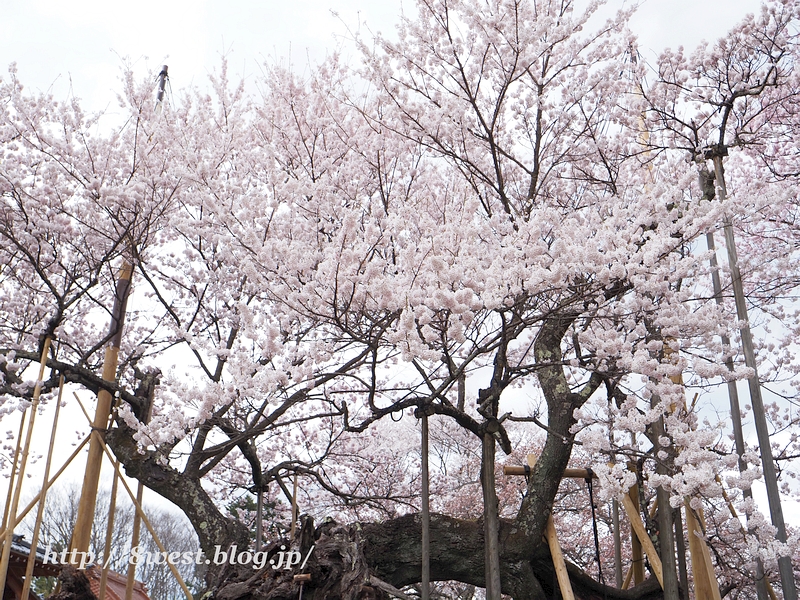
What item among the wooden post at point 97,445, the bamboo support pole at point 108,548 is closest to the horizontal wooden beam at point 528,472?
the bamboo support pole at point 108,548

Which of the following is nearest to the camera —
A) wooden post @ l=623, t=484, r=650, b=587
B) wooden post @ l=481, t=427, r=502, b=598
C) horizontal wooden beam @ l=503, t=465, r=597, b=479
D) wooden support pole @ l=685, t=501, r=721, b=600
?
wooden support pole @ l=685, t=501, r=721, b=600

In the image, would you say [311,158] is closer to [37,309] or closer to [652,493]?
[37,309]

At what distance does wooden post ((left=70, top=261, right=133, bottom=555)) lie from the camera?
4941 millimetres

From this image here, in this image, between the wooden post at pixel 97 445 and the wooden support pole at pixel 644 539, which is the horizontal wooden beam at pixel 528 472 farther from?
the wooden post at pixel 97 445

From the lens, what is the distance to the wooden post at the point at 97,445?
494 cm

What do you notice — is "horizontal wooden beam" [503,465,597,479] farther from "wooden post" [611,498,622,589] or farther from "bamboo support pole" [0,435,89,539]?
"bamboo support pole" [0,435,89,539]

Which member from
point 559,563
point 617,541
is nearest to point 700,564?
point 559,563

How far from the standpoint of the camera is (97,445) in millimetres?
5227

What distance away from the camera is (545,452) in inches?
226

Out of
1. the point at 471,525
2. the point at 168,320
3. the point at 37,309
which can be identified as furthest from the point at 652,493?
the point at 37,309

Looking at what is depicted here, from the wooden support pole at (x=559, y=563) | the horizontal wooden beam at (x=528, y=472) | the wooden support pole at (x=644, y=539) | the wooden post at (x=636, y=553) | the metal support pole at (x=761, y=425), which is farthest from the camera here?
the horizontal wooden beam at (x=528, y=472)

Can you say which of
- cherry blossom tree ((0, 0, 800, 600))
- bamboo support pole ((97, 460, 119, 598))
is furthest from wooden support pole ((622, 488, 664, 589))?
bamboo support pole ((97, 460, 119, 598))

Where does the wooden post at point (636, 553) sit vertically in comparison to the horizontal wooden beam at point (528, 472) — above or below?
below

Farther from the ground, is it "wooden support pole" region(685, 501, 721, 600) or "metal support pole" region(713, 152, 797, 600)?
"metal support pole" region(713, 152, 797, 600)
